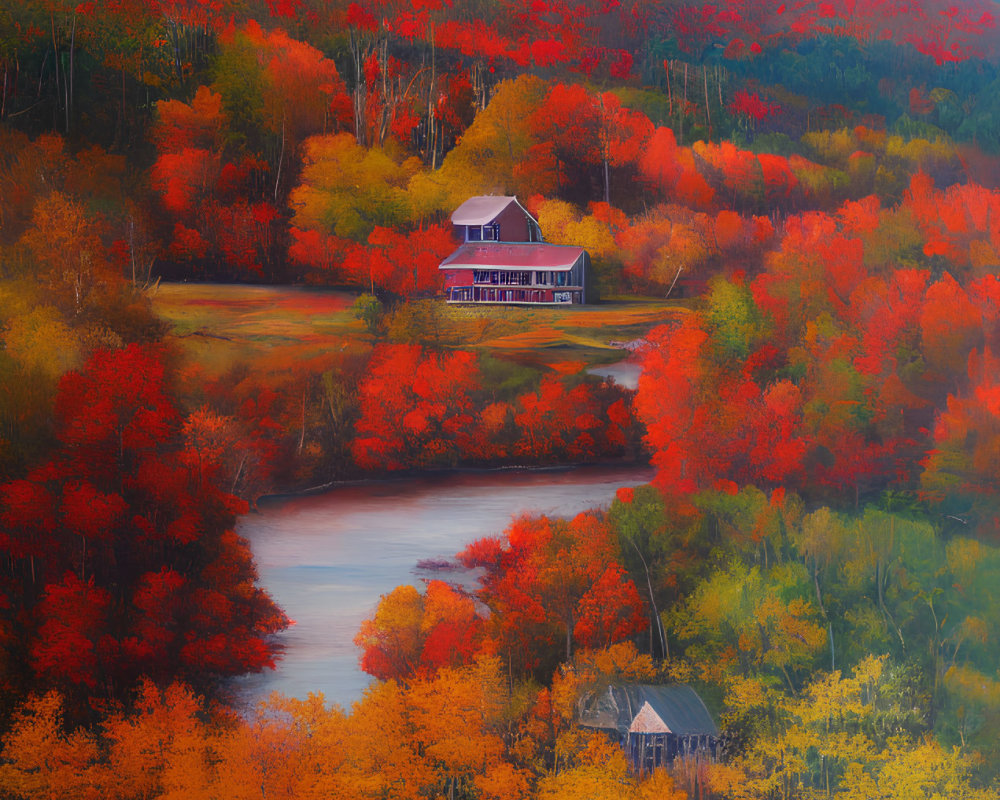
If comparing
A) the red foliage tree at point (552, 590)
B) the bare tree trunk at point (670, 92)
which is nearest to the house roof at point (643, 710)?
the red foliage tree at point (552, 590)

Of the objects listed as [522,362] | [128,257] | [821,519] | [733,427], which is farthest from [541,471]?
[128,257]

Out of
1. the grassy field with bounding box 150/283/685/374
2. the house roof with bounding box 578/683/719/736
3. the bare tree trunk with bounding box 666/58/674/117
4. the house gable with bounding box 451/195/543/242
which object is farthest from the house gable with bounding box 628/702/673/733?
the bare tree trunk with bounding box 666/58/674/117

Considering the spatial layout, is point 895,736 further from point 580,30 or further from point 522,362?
point 580,30

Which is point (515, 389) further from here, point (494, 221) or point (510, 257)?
point (494, 221)

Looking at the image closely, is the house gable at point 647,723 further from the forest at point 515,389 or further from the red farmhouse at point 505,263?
the red farmhouse at point 505,263

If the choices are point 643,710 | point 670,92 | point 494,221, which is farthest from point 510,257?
point 643,710
